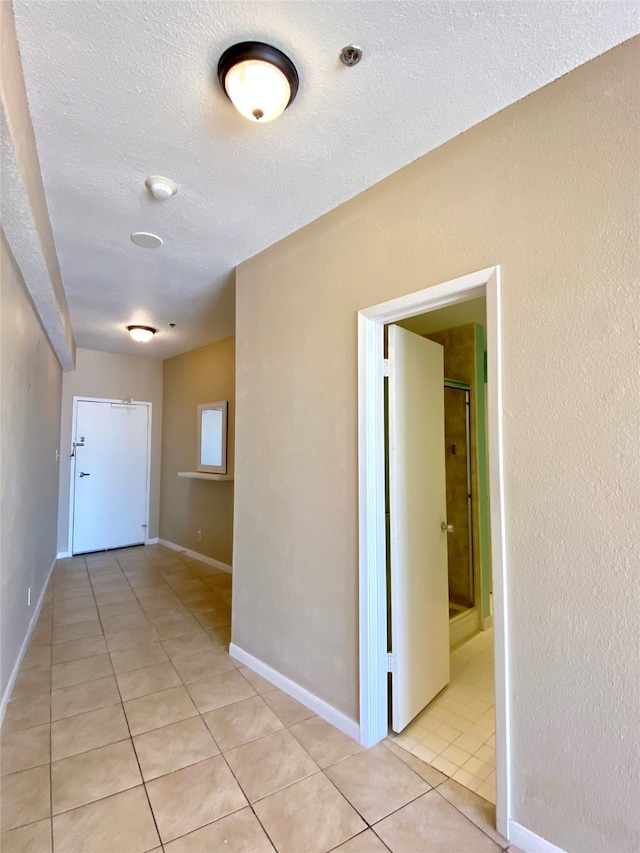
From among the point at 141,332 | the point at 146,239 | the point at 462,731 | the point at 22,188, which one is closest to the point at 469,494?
the point at 462,731

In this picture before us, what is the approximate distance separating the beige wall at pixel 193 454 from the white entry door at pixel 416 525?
2.86 metres

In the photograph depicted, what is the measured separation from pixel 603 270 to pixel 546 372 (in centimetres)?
34

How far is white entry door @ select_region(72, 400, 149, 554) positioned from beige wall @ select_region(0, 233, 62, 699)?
1.47m

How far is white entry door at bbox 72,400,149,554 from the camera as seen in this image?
5441mm

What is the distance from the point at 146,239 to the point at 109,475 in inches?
159

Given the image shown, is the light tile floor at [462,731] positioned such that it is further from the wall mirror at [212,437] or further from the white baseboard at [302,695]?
the wall mirror at [212,437]

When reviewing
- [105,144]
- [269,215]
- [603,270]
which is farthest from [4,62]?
[603,270]

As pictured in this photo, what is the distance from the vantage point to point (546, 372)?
1.40m

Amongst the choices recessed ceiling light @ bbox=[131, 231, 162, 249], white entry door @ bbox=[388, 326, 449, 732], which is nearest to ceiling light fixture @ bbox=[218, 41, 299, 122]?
white entry door @ bbox=[388, 326, 449, 732]

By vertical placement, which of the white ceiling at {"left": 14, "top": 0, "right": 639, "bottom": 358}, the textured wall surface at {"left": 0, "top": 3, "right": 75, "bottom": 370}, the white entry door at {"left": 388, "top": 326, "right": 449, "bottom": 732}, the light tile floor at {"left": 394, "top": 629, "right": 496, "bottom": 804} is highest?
the white ceiling at {"left": 14, "top": 0, "right": 639, "bottom": 358}

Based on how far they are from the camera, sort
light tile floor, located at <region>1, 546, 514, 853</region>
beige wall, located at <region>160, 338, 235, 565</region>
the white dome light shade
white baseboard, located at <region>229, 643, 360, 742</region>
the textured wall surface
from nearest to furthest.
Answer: the textured wall surface
the white dome light shade
light tile floor, located at <region>1, 546, 514, 853</region>
white baseboard, located at <region>229, 643, 360, 742</region>
beige wall, located at <region>160, 338, 235, 565</region>

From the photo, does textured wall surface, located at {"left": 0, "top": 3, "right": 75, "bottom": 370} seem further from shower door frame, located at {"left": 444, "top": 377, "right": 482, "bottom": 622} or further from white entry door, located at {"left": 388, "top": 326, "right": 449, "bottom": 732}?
shower door frame, located at {"left": 444, "top": 377, "right": 482, "bottom": 622}

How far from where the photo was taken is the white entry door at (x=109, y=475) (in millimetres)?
5441

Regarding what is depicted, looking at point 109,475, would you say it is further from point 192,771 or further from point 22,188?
point 22,188
